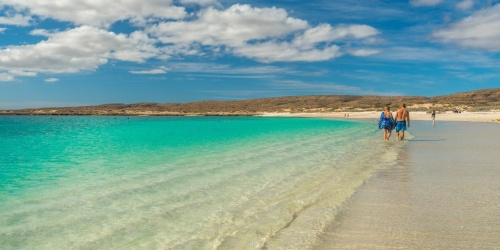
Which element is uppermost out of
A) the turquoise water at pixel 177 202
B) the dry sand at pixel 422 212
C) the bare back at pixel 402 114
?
the bare back at pixel 402 114

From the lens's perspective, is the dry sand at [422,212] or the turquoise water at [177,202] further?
the turquoise water at [177,202]

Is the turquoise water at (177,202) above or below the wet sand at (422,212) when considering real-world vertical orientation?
below

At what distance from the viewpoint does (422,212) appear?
19.9 ft

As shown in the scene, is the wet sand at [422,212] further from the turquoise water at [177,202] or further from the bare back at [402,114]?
the bare back at [402,114]

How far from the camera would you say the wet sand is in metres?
4.73

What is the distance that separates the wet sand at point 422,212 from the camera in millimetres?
4730

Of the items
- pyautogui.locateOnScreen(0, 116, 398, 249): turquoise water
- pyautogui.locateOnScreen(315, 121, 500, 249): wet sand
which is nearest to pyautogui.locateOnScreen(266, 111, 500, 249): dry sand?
pyautogui.locateOnScreen(315, 121, 500, 249): wet sand

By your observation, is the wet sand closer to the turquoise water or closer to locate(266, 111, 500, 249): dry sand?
locate(266, 111, 500, 249): dry sand

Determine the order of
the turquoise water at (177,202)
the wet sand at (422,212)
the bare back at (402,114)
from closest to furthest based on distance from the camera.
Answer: the wet sand at (422,212), the turquoise water at (177,202), the bare back at (402,114)

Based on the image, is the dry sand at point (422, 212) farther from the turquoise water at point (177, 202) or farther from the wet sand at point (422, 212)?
the turquoise water at point (177, 202)

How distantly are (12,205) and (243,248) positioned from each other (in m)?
5.58

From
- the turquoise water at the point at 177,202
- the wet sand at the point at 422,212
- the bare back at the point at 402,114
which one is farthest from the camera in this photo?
the bare back at the point at 402,114

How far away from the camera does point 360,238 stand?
4887mm

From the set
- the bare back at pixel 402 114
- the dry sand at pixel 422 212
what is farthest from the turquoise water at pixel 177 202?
the bare back at pixel 402 114
